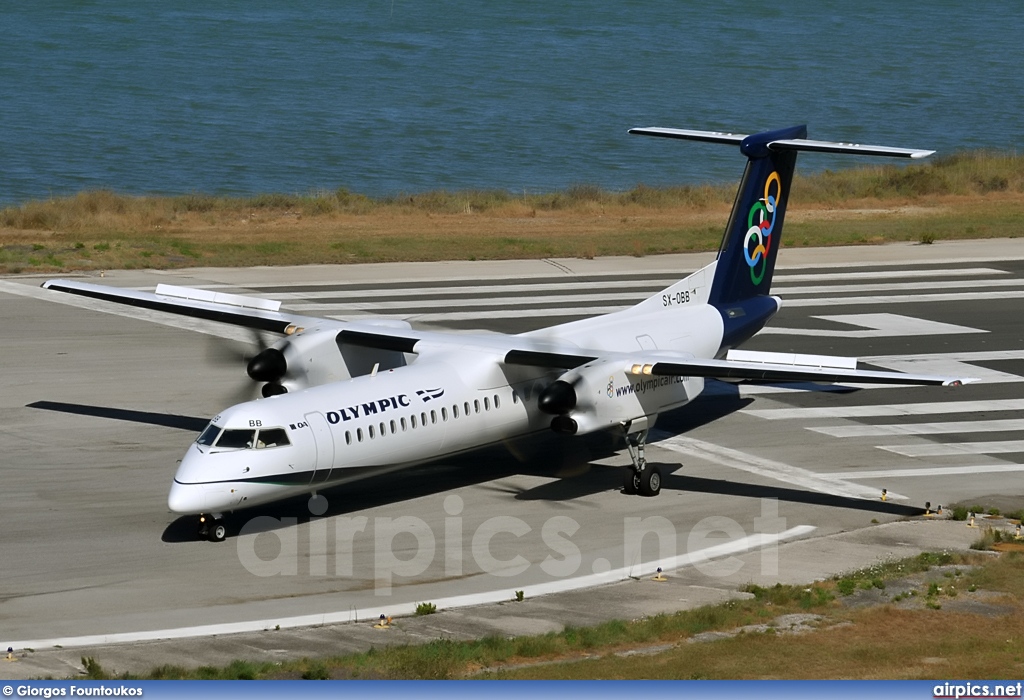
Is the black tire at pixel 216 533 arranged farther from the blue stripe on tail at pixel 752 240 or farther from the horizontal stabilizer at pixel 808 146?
the horizontal stabilizer at pixel 808 146

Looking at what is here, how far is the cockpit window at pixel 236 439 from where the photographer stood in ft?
68.0

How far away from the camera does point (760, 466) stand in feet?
84.6

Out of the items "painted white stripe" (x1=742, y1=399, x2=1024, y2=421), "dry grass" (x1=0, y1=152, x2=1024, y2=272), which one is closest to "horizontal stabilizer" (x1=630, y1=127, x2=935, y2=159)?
"painted white stripe" (x1=742, y1=399, x2=1024, y2=421)

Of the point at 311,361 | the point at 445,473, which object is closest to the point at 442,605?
the point at 445,473

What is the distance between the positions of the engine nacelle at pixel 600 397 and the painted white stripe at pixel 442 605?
3127 mm

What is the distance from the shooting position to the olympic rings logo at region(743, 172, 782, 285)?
95.9 ft

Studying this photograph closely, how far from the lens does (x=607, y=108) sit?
344 feet

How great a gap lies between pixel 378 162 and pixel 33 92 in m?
37.1

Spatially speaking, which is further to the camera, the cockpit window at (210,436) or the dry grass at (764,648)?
the cockpit window at (210,436)

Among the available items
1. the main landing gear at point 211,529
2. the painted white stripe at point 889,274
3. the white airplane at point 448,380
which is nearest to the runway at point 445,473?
the main landing gear at point 211,529

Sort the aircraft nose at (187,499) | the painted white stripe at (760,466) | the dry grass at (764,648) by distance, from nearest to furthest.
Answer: the dry grass at (764,648), the aircraft nose at (187,499), the painted white stripe at (760,466)

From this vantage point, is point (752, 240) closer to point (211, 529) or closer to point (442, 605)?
point (442, 605)

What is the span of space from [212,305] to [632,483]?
9.90 m

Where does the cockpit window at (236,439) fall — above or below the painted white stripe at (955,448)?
above
